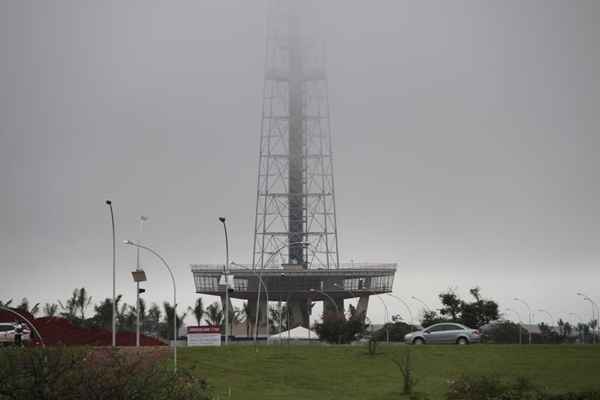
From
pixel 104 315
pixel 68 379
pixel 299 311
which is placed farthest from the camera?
pixel 299 311

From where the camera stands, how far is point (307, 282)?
13112cm

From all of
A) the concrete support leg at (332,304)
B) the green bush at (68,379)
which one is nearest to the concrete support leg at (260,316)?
the concrete support leg at (332,304)

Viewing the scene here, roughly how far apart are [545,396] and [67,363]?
19.4 meters

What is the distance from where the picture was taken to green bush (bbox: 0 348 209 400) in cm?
2205

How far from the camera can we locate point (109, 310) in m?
124

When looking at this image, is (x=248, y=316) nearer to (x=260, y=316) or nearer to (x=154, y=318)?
(x=260, y=316)

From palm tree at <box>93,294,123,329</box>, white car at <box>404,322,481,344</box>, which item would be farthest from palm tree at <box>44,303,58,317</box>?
white car at <box>404,322,481,344</box>

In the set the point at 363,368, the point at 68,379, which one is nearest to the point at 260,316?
the point at 363,368

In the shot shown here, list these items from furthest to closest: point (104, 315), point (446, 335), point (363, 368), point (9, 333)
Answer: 1. point (104, 315)
2. point (446, 335)
3. point (9, 333)
4. point (363, 368)

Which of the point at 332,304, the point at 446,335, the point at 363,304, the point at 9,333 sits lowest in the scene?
the point at 446,335

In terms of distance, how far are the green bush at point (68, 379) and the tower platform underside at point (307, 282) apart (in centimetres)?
10382

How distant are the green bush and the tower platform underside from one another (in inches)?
4087

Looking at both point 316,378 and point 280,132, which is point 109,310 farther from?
point 316,378

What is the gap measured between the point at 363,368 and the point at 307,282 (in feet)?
265
